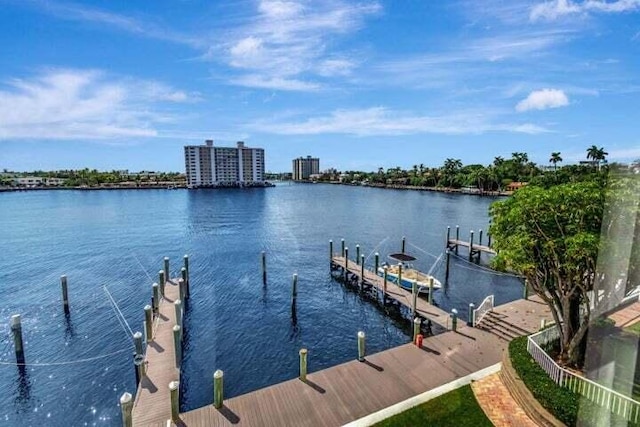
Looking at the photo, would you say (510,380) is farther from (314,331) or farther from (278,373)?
(314,331)

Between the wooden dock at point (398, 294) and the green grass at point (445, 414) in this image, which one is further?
the wooden dock at point (398, 294)

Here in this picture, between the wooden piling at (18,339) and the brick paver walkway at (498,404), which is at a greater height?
the brick paver walkway at (498,404)

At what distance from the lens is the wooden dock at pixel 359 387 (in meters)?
11.8

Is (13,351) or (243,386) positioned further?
(13,351)

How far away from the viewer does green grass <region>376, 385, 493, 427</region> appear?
11.0 m

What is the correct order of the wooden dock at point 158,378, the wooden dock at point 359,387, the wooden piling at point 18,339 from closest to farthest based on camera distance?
1. the wooden dock at point 359,387
2. the wooden dock at point 158,378
3. the wooden piling at point 18,339

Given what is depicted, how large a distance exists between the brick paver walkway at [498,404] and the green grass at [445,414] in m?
0.28

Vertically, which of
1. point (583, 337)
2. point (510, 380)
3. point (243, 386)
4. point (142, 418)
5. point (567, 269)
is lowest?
point (243, 386)

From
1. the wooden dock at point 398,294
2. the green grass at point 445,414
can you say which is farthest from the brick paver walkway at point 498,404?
the wooden dock at point 398,294

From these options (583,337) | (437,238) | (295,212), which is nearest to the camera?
(583,337)

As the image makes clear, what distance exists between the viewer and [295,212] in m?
82.6

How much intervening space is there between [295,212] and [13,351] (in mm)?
64438

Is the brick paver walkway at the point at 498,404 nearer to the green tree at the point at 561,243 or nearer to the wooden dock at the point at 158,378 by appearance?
the green tree at the point at 561,243

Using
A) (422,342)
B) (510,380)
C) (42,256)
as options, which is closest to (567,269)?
(510,380)
